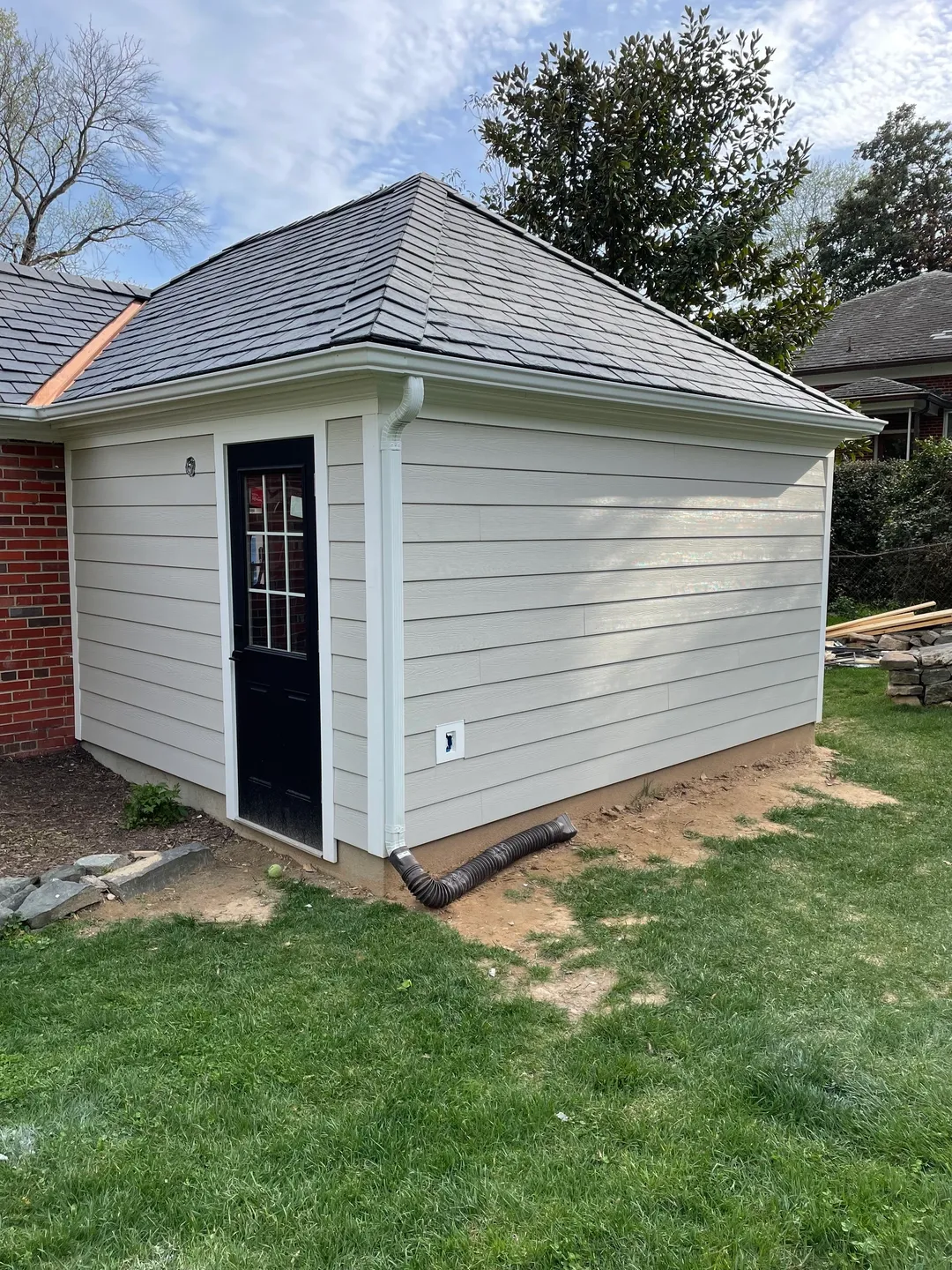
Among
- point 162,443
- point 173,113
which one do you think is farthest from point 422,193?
point 173,113

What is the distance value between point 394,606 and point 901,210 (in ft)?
109

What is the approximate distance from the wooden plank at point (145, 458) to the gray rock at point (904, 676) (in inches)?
282

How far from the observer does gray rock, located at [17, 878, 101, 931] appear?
4352mm

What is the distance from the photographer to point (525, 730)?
5.33 metres

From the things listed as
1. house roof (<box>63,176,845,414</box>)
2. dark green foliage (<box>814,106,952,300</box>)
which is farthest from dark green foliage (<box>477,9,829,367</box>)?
dark green foliage (<box>814,106,952,300</box>)

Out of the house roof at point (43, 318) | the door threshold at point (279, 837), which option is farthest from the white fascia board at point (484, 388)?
the door threshold at point (279, 837)

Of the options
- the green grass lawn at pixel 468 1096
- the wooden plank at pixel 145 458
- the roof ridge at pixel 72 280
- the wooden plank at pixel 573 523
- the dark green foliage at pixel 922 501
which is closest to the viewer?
the green grass lawn at pixel 468 1096

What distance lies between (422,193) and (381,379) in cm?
315

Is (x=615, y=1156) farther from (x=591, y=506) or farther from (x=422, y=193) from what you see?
(x=422, y=193)

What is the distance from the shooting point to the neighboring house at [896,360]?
18312 mm

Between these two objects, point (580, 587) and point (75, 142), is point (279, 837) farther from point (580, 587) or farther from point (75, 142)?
point (75, 142)

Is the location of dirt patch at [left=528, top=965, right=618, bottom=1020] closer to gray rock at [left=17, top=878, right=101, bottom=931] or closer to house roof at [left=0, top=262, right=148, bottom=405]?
gray rock at [left=17, top=878, right=101, bottom=931]

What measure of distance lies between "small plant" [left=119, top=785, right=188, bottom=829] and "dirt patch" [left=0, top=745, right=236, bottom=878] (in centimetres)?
5

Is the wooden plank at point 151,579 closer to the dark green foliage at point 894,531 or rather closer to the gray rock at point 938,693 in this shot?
the gray rock at point 938,693
